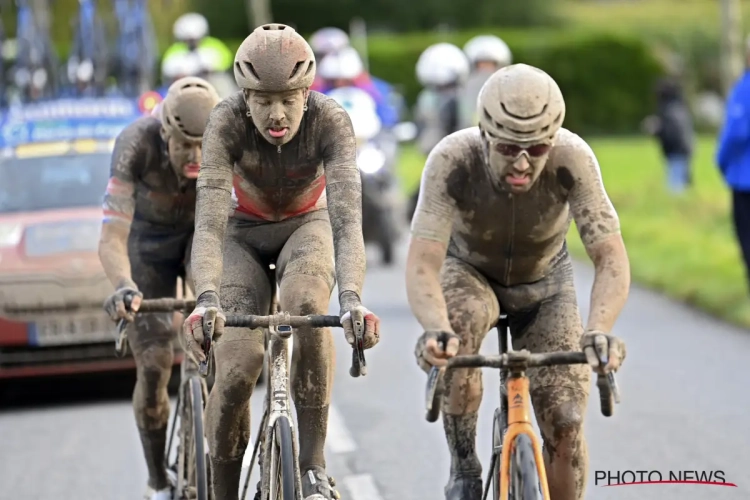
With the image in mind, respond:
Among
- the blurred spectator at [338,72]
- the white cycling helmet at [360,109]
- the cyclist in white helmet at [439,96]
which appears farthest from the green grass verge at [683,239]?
the cyclist in white helmet at [439,96]

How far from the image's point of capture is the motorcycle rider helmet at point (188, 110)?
7516 mm

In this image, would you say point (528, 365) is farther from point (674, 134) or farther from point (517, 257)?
point (674, 134)

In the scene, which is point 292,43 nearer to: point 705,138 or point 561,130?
point 561,130

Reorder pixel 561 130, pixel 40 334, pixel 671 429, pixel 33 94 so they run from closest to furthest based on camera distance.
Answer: pixel 561 130 < pixel 671 429 < pixel 40 334 < pixel 33 94

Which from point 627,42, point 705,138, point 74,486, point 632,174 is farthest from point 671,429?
point 627,42

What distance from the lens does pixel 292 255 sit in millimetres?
6672

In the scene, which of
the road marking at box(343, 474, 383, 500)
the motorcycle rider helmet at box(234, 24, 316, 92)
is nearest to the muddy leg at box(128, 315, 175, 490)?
the road marking at box(343, 474, 383, 500)

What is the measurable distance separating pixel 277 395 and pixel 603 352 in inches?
54.0

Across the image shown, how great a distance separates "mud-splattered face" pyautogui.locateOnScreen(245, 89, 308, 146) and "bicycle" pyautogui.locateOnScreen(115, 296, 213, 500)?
127 centimetres

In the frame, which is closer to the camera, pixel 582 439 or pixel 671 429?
pixel 582 439

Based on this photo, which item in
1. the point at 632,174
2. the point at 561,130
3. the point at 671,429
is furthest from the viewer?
the point at 632,174

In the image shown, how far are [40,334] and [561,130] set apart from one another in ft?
18.6

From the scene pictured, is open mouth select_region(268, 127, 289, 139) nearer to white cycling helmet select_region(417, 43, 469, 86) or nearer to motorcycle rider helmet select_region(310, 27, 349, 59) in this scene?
white cycling helmet select_region(417, 43, 469, 86)

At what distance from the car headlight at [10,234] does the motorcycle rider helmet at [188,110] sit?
409cm
